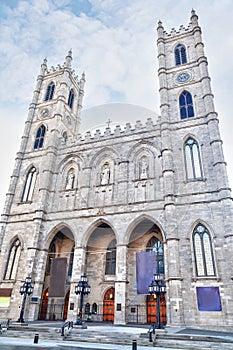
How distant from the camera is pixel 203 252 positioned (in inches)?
675

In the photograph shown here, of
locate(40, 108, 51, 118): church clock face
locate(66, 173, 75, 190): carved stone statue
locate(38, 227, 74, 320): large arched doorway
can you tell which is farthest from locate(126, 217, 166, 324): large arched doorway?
locate(40, 108, 51, 118): church clock face

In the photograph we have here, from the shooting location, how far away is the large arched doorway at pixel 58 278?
20123 millimetres

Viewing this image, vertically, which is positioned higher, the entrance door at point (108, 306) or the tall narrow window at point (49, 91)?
the tall narrow window at point (49, 91)

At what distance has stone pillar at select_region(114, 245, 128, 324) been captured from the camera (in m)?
17.2

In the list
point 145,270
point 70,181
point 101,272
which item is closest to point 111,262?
point 101,272

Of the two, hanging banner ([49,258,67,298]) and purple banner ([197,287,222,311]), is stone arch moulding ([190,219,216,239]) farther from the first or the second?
hanging banner ([49,258,67,298])

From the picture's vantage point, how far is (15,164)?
2770 cm

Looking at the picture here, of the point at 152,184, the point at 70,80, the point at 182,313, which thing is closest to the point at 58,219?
the point at 152,184

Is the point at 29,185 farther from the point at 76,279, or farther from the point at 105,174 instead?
the point at 76,279

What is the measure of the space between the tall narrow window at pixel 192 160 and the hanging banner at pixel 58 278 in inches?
478

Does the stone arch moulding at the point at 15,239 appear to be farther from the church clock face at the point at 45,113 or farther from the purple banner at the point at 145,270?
the church clock face at the point at 45,113

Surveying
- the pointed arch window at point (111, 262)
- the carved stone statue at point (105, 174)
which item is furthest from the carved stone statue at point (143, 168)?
the pointed arch window at point (111, 262)

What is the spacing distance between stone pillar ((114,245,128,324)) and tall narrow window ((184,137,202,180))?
7.68m

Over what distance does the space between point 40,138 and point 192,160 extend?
17.2m
